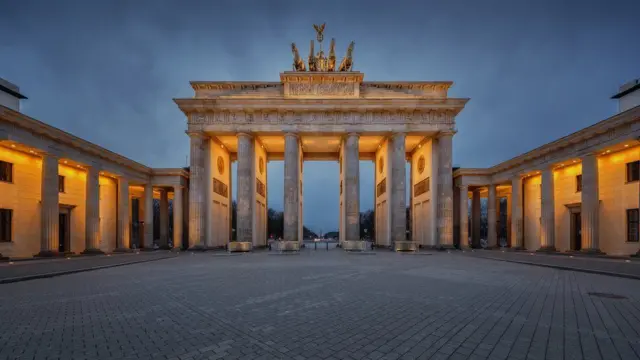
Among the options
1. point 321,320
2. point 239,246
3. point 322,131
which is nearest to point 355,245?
point 239,246

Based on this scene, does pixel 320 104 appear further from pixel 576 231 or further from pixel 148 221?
pixel 576 231

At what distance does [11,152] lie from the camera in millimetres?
21328

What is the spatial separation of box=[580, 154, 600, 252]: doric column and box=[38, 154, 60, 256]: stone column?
117ft

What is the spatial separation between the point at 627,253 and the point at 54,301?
3023 cm

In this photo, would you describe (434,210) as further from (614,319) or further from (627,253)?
(614,319)

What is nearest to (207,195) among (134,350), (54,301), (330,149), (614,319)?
(330,149)

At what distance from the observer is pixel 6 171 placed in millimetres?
21250

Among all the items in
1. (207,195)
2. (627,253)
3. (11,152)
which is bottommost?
(627,253)

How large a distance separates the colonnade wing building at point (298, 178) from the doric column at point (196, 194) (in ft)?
0.32

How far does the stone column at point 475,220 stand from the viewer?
36.5 meters

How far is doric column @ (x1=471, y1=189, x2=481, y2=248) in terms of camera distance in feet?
120

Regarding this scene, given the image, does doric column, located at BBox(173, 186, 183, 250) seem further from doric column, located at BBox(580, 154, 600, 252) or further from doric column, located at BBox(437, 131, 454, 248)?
doric column, located at BBox(580, 154, 600, 252)

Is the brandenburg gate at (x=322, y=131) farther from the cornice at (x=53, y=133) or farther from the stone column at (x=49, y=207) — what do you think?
the stone column at (x=49, y=207)

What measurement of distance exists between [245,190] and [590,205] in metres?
27.1
